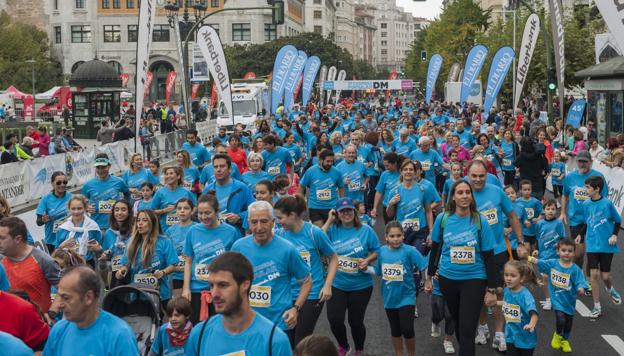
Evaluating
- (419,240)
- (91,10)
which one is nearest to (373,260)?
(419,240)

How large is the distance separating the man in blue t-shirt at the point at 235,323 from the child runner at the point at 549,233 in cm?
685

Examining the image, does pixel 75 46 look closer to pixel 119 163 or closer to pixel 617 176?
pixel 119 163

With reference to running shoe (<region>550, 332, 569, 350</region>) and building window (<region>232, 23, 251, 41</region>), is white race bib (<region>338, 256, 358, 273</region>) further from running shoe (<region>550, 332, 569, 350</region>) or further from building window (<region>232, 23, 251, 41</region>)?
building window (<region>232, 23, 251, 41</region>)

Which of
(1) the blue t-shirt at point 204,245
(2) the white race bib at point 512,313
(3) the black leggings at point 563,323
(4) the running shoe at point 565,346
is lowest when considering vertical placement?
(4) the running shoe at point 565,346

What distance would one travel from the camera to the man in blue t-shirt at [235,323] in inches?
176

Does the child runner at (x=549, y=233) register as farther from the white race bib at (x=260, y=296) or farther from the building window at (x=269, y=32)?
the building window at (x=269, y=32)

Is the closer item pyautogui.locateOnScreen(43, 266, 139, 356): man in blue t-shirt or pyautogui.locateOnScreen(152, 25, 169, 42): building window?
pyautogui.locateOnScreen(43, 266, 139, 356): man in blue t-shirt

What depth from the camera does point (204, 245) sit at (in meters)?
7.82

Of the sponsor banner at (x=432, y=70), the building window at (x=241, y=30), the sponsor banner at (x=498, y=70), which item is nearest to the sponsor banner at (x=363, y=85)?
the sponsor banner at (x=432, y=70)

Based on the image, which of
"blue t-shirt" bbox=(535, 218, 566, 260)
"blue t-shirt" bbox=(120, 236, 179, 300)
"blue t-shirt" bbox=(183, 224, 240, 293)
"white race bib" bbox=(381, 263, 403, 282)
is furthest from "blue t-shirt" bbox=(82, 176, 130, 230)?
"blue t-shirt" bbox=(535, 218, 566, 260)

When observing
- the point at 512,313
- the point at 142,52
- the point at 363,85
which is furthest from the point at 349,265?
the point at 363,85

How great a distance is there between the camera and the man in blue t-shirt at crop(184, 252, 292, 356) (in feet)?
14.6

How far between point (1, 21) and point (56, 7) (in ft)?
88.5

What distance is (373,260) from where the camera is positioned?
324 inches
